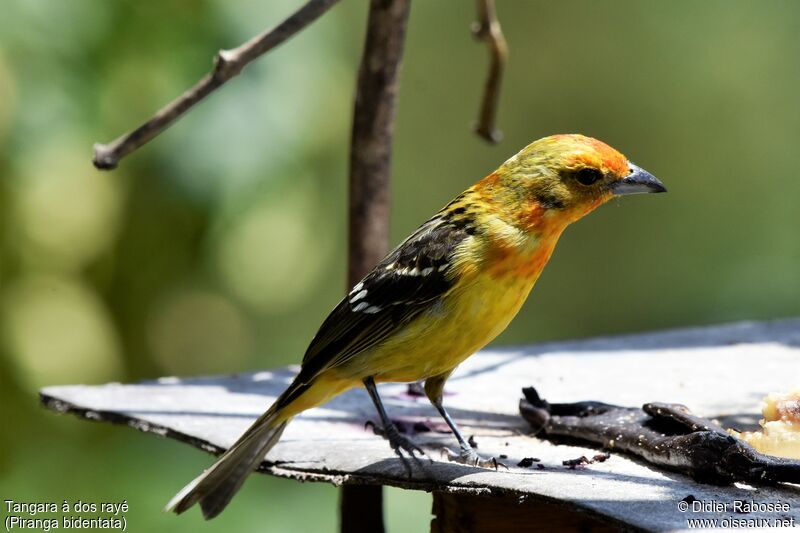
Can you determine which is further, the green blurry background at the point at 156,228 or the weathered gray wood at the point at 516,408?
the green blurry background at the point at 156,228

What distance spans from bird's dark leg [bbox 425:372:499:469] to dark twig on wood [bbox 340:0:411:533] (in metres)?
1.12

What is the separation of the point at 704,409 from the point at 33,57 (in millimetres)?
4453

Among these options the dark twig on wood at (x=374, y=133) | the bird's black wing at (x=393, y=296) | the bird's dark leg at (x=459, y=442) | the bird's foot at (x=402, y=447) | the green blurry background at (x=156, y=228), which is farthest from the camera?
the green blurry background at (x=156, y=228)

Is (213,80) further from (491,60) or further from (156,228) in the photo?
(156,228)

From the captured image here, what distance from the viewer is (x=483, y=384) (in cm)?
473

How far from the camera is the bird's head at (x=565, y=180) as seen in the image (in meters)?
3.62

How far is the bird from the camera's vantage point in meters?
3.53

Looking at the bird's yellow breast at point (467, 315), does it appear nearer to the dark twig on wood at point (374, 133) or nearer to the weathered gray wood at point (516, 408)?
the weathered gray wood at point (516, 408)

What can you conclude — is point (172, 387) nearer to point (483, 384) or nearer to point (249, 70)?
point (483, 384)

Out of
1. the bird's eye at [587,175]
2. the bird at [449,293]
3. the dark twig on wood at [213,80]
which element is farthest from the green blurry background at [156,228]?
the bird's eye at [587,175]

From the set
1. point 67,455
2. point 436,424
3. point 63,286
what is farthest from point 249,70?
point 436,424

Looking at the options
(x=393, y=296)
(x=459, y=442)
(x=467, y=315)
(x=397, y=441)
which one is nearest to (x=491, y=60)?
(x=393, y=296)

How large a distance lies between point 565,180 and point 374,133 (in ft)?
4.84

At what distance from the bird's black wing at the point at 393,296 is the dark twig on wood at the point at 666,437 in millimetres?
564
